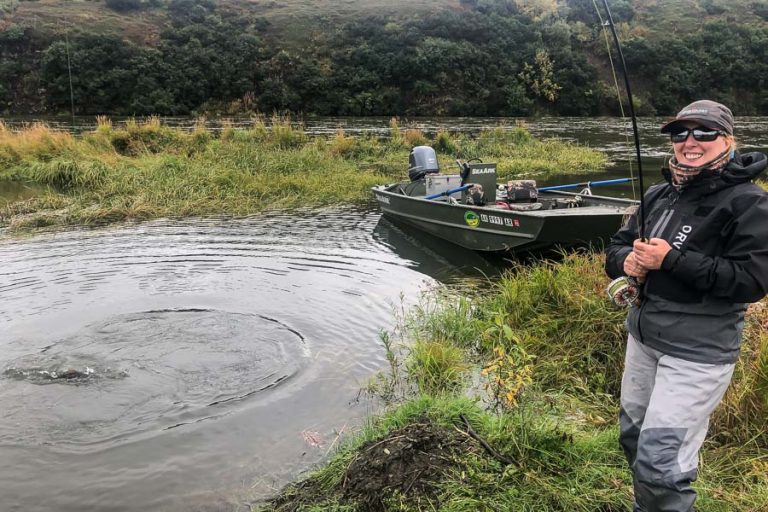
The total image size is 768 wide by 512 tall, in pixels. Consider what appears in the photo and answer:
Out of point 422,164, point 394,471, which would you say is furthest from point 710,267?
point 422,164

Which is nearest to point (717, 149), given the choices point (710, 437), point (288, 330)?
point (710, 437)

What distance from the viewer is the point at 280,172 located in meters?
16.1

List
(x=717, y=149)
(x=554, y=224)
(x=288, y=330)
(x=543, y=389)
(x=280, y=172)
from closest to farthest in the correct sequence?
(x=717, y=149), (x=543, y=389), (x=288, y=330), (x=554, y=224), (x=280, y=172)

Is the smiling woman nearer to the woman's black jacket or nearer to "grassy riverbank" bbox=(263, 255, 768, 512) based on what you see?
the woman's black jacket

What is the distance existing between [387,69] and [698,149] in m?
60.9

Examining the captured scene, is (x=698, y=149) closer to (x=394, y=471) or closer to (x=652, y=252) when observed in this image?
(x=652, y=252)

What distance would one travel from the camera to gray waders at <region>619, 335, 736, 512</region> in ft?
7.15

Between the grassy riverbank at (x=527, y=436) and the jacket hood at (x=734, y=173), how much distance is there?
1639 mm

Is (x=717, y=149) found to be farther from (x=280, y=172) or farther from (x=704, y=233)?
(x=280, y=172)

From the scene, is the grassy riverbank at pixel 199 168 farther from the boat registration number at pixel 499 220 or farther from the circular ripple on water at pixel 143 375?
the circular ripple on water at pixel 143 375

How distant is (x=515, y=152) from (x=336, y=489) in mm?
20858

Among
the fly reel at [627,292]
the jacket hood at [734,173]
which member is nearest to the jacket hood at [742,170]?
the jacket hood at [734,173]

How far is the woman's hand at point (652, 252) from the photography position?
2.28m

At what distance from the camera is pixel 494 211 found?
8.43m
